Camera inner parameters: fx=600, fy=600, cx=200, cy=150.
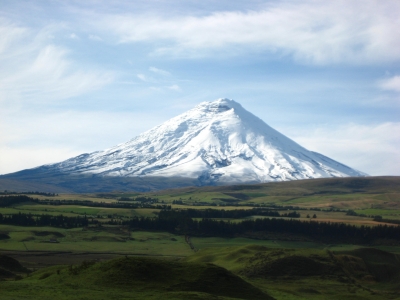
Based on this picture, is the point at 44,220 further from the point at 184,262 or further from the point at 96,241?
the point at 184,262

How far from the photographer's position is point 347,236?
112 m

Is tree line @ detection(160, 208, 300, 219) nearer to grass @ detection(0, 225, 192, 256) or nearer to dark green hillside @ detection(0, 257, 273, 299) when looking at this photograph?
grass @ detection(0, 225, 192, 256)

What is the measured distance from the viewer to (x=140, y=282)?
48188 mm

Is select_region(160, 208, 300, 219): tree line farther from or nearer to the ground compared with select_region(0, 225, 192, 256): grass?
farther from the ground

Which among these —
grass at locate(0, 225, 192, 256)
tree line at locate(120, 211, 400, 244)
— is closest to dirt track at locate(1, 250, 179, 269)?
grass at locate(0, 225, 192, 256)

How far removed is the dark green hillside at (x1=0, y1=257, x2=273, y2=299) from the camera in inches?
1692

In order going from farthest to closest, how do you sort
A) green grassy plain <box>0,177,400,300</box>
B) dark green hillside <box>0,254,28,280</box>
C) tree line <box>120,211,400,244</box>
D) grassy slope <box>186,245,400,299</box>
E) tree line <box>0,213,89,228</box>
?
tree line <box>0,213,89,228</box>
tree line <box>120,211,400,244</box>
grassy slope <box>186,245,400,299</box>
dark green hillside <box>0,254,28,280</box>
green grassy plain <box>0,177,400,300</box>

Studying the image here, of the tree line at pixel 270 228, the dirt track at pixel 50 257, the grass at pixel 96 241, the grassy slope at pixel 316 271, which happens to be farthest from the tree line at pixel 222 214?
the grassy slope at pixel 316 271

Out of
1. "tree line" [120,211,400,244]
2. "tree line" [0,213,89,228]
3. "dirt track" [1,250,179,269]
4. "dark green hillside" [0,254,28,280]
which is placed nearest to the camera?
"dark green hillside" [0,254,28,280]

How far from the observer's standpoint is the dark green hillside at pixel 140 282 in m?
43.0

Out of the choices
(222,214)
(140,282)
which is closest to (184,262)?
(140,282)

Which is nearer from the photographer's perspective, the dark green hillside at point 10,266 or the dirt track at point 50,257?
the dark green hillside at point 10,266

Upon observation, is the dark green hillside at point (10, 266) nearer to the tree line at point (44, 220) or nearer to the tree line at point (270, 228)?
the tree line at point (44, 220)

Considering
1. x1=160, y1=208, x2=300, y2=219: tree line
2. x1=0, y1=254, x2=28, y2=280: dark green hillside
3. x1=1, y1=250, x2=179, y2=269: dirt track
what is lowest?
x1=1, y1=250, x2=179, y2=269: dirt track
